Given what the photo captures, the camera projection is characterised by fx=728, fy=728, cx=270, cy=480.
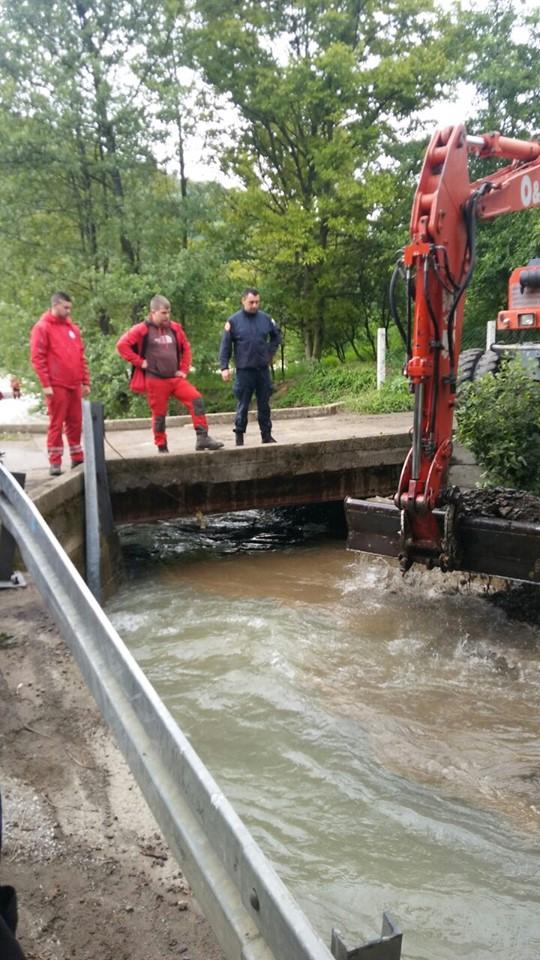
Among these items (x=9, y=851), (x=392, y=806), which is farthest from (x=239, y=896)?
(x=392, y=806)

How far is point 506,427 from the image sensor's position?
6.18 m

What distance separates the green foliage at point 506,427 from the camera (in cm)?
617

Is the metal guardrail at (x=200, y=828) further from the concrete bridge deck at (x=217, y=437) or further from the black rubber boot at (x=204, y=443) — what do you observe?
the black rubber boot at (x=204, y=443)

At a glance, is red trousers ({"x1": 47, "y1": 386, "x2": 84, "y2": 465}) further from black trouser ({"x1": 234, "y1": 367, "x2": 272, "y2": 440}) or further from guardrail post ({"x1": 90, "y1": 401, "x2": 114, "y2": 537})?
black trouser ({"x1": 234, "y1": 367, "x2": 272, "y2": 440})

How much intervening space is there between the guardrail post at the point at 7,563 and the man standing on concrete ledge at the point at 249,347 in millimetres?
4243

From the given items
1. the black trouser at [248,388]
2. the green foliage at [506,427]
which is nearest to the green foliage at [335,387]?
the black trouser at [248,388]

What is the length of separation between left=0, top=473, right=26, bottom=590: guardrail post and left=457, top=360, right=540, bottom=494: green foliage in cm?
396

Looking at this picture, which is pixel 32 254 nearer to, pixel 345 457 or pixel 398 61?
pixel 398 61

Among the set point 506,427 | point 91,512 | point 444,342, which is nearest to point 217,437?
point 91,512

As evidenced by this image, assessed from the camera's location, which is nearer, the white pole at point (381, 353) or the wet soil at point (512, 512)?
the wet soil at point (512, 512)

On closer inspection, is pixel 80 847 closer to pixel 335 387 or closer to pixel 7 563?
pixel 7 563

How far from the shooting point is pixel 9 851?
195cm

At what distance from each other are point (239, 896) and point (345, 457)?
708cm

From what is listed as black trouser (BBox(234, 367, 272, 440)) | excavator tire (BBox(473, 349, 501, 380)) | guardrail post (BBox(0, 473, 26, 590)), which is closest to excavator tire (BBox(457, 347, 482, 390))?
excavator tire (BBox(473, 349, 501, 380))
